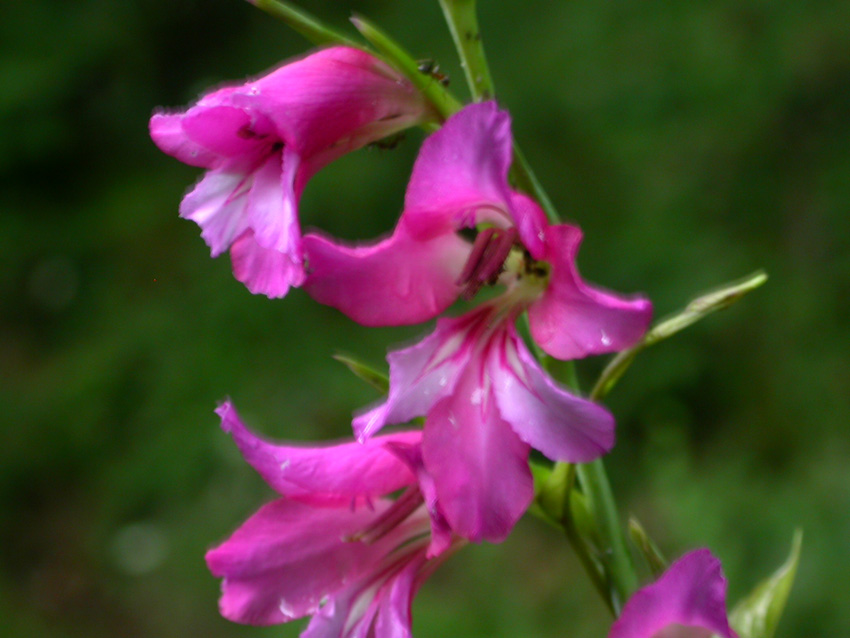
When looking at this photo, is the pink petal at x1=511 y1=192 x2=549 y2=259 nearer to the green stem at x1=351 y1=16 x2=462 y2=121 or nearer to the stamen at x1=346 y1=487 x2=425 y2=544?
the green stem at x1=351 y1=16 x2=462 y2=121

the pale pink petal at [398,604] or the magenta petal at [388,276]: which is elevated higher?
the magenta petal at [388,276]

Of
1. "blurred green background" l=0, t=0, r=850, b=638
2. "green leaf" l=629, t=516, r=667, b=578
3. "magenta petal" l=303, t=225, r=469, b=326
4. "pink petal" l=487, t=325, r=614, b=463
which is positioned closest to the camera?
"pink petal" l=487, t=325, r=614, b=463

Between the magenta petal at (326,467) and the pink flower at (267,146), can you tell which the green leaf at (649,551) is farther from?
the pink flower at (267,146)

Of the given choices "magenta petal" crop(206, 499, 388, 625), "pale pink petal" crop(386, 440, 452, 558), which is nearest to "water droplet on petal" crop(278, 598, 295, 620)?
"magenta petal" crop(206, 499, 388, 625)

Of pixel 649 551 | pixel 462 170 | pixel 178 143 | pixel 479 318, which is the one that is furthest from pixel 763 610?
pixel 178 143

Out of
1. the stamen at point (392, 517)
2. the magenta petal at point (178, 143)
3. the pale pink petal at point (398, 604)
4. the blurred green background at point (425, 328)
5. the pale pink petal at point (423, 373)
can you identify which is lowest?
the blurred green background at point (425, 328)

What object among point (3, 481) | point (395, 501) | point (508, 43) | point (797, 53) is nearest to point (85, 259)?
point (3, 481)

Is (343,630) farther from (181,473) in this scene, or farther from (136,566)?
(136,566)

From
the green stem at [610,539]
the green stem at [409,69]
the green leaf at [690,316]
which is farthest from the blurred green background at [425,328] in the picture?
the green stem at [409,69]
